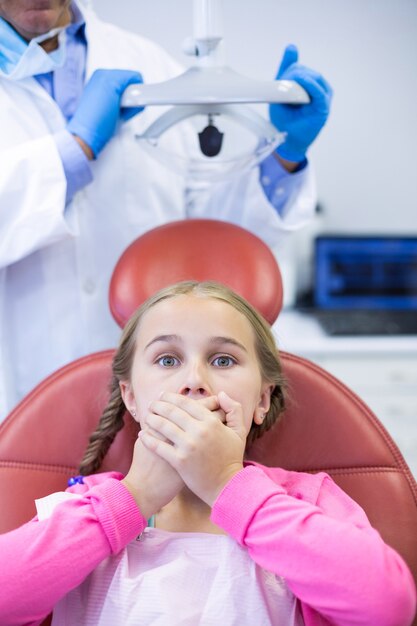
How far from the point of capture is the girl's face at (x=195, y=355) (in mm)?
959

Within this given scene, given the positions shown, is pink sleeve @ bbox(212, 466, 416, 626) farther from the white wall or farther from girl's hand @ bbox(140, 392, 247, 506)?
the white wall

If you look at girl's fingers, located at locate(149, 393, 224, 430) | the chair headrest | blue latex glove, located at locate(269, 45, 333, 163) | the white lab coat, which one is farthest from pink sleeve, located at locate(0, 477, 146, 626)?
blue latex glove, located at locate(269, 45, 333, 163)

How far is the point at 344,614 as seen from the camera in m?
0.79

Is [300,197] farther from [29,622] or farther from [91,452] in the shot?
[29,622]

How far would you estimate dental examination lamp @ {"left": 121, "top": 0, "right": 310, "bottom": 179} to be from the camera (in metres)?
1.08

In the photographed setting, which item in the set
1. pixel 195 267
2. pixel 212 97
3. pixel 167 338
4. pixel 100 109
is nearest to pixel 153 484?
pixel 167 338

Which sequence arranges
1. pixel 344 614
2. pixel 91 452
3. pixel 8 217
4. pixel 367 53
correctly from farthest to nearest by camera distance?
pixel 367 53, pixel 8 217, pixel 91 452, pixel 344 614

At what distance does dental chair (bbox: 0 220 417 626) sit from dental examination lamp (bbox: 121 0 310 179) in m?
0.18

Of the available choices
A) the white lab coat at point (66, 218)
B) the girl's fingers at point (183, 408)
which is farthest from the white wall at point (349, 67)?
the girl's fingers at point (183, 408)

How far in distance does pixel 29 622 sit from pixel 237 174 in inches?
36.8

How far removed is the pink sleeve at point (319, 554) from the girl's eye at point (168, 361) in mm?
203

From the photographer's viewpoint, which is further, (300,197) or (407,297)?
(407,297)

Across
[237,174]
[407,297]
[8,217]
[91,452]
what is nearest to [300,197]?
[237,174]

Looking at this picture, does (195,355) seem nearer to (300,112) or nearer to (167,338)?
(167,338)
